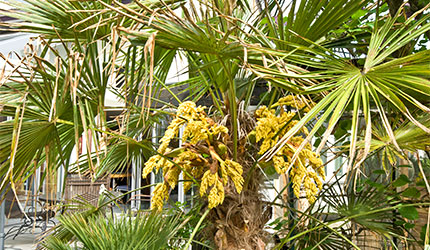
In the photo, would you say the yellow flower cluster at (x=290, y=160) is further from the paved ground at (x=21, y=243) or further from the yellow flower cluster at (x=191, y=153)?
the paved ground at (x=21, y=243)

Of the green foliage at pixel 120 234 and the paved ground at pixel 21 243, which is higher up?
the green foliage at pixel 120 234

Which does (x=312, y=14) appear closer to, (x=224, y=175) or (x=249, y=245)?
(x=224, y=175)

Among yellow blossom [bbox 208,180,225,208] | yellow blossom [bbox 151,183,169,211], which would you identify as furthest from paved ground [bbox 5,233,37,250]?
yellow blossom [bbox 208,180,225,208]

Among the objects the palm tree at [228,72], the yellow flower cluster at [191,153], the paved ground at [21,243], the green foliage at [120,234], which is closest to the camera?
the palm tree at [228,72]

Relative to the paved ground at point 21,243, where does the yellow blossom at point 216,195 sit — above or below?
above

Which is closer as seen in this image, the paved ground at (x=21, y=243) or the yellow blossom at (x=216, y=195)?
the yellow blossom at (x=216, y=195)

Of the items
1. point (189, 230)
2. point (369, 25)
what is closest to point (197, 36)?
point (369, 25)

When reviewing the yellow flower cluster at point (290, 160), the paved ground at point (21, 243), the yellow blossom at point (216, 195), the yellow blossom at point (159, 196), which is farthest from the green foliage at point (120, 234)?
the paved ground at point (21, 243)

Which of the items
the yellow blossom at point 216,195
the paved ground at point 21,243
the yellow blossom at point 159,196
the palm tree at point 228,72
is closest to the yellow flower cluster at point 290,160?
the palm tree at point 228,72

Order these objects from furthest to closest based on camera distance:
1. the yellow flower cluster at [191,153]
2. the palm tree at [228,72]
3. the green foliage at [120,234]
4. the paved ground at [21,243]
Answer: the paved ground at [21,243] < the yellow flower cluster at [191,153] < the green foliage at [120,234] < the palm tree at [228,72]

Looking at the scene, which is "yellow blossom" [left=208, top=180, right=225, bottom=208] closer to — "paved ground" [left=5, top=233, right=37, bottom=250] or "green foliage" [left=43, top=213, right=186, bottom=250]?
"green foliage" [left=43, top=213, right=186, bottom=250]

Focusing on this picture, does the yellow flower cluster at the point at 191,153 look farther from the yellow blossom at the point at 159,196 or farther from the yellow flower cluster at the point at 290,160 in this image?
the yellow flower cluster at the point at 290,160

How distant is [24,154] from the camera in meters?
1.57

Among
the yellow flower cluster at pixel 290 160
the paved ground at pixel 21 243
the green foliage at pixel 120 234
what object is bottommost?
the paved ground at pixel 21 243
